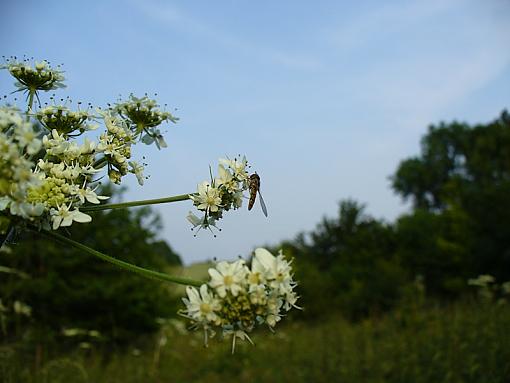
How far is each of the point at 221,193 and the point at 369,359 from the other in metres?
7.22

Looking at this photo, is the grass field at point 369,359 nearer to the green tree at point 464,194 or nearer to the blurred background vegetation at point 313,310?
the blurred background vegetation at point 313,310

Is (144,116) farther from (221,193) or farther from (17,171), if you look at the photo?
(17,171)

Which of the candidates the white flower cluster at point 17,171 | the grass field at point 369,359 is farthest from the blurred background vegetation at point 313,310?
the white flower cluster at point 17,171

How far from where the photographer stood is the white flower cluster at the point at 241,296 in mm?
1607

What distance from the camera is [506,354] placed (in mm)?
6652

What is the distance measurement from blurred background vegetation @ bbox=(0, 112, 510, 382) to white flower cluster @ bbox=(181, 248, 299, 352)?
372 millimetres

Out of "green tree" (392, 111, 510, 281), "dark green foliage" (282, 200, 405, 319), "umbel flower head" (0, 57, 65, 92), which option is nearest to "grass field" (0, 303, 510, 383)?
"umbel flower head" (0, 57, 65, 92)

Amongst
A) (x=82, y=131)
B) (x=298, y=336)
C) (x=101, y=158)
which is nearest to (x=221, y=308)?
(x=101, y=158)

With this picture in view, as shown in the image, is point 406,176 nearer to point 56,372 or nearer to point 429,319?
point 429,319

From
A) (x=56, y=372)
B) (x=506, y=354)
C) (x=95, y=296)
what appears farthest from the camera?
(x=95, y=296)

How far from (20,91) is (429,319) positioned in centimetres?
954

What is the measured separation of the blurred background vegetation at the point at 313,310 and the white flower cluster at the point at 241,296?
14.6 inches

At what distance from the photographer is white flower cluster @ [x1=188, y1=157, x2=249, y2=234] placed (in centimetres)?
225

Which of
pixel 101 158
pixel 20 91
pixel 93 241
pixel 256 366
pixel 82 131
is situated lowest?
pixel 256 366
